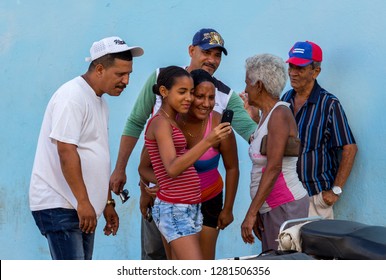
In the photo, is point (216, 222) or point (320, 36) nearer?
point (216, 222)

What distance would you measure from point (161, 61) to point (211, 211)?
1653 mm

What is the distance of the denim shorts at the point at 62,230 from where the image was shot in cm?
447

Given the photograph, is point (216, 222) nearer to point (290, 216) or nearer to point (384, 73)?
point (290, 216)

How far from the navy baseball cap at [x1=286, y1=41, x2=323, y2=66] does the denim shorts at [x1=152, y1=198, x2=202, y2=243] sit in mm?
1290

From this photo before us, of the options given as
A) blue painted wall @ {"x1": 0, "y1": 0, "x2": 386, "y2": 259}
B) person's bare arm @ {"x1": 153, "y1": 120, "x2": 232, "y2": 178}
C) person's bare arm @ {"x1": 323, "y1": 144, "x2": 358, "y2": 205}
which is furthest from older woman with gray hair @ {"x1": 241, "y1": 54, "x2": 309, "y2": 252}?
blue painted wall @ {"x1": 0, "y1": 0, "x2": 386, "y2": 259}

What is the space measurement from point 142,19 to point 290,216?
2.04m

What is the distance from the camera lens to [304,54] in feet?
17.4

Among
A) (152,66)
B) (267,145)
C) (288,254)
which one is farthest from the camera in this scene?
(152,66)

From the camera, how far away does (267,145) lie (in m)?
4.69

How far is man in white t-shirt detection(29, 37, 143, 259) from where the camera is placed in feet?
14.4

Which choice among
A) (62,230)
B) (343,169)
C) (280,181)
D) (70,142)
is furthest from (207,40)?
(62,230)

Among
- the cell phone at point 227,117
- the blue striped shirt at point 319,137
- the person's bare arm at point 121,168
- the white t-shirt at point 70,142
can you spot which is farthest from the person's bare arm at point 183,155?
the blue striped shirt at point 319,137

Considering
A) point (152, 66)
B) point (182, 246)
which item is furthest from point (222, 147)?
point (152, 66)

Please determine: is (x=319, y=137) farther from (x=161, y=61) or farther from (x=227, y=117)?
(x=161, y=61)
